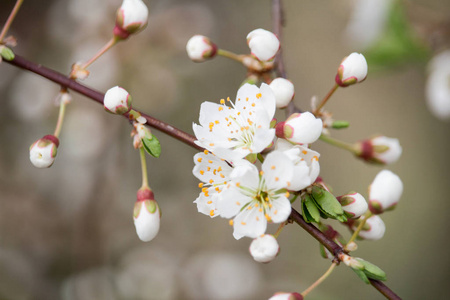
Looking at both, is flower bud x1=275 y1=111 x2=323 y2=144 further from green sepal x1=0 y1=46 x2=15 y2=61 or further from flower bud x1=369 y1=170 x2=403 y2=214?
green sepal x1=0 y1=46 x2=15 y2=61

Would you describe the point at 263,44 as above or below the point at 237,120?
above

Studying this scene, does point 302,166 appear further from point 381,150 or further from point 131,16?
point 131,16

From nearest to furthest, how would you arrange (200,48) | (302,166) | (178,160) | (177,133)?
(302,166)
(177,133)
(200,48)
(178,160)

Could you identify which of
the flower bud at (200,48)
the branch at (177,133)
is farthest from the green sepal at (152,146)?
the flower bud at (200,48)

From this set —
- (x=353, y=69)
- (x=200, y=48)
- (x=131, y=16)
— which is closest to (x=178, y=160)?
(x=200, y=48)

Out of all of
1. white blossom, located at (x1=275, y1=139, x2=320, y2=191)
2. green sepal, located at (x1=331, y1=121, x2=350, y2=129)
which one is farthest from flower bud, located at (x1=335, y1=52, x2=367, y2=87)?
white blossom, located at (x1=275, y1=139, x2=320, y2=191)

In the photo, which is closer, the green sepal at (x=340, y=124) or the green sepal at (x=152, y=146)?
the green sepal at (x=152, y=146)

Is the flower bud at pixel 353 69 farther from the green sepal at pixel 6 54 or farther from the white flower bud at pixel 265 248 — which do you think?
the green sepal at pixel 6 54
